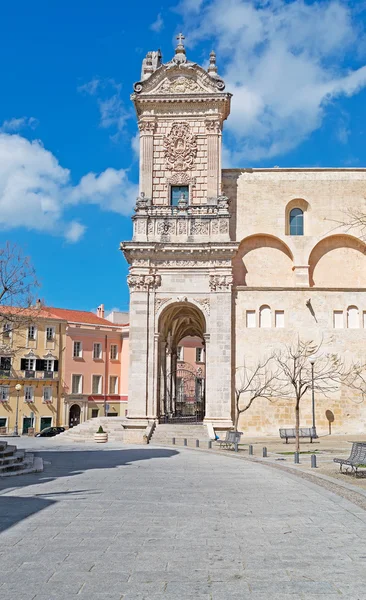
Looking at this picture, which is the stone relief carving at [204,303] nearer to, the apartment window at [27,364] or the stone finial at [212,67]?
the stone finial at [212,67]

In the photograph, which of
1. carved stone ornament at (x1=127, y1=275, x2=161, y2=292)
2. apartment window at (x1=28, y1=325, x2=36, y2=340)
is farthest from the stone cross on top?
apartment window at (x1=28, y1=325, x2=36, y2=340)

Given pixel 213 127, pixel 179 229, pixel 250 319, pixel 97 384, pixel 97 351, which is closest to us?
pixel 179 229

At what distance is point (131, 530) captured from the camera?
9031 millimetres

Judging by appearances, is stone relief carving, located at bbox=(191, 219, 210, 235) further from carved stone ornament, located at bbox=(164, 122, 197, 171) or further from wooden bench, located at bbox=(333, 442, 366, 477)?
wooden bench, located at bbox=(333, 442, 366, 477)

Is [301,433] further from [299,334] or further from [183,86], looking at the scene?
[183,86]

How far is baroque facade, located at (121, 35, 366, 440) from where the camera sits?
3447 centimetres

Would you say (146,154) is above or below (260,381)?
above

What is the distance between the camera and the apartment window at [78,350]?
5934 centimetres

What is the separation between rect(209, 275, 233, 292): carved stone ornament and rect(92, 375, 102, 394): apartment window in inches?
1128

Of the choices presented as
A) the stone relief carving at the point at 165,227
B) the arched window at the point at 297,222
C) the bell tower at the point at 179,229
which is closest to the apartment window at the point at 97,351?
the bell tower at the point at 179,229

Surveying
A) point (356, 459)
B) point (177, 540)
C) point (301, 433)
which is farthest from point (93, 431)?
point (177, 540)

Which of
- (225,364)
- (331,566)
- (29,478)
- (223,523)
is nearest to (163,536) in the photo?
(223,523)

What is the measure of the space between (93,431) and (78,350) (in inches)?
999

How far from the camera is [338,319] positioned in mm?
35625
